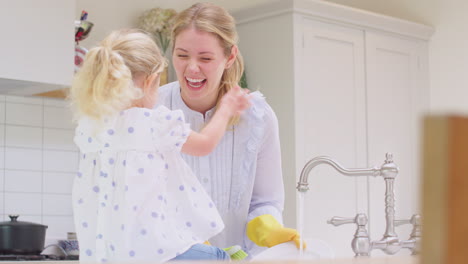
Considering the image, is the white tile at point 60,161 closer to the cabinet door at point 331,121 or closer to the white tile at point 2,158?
the white tile at point 2,158

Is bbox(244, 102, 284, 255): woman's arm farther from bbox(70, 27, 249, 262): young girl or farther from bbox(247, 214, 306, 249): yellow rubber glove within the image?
bbox(70, 27, 249, 262): young girl

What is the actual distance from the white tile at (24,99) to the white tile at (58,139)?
142 millimetres

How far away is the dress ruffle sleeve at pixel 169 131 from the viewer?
167 centimetres

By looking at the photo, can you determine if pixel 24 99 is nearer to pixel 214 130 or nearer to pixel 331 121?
pixel 331 121

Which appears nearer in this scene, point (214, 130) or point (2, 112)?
point (214, 130)

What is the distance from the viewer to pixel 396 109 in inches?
185

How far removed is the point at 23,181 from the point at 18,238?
54cm

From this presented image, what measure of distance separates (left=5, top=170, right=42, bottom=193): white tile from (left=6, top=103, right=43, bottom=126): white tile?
24 centimetres

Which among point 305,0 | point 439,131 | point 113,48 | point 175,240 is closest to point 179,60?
point 113,48

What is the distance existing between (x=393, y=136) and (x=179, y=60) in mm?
2813

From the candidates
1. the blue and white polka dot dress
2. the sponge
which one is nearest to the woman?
the sponge

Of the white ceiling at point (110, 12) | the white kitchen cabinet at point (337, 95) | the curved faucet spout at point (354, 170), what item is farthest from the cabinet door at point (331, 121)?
the curved faucet spout at point (354, 170)

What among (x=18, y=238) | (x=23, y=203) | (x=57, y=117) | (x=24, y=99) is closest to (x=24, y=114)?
(x=24, y=99)

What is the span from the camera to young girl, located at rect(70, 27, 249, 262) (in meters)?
1.61
